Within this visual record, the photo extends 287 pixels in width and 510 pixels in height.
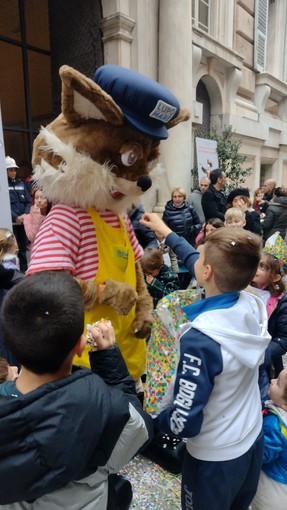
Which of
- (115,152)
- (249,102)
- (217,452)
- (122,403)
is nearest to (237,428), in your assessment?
(217,452)

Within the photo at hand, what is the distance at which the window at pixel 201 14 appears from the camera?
766cm

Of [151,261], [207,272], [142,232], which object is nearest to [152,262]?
[151,261]

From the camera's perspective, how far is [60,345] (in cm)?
92

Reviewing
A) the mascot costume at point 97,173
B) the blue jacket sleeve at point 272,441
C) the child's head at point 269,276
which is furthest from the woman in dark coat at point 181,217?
the blue jacket sleeve at point 272,441

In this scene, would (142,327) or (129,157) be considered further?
(142,327)

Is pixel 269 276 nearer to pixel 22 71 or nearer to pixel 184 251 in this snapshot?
pixel 184 251

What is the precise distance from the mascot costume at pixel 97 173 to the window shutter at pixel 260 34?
1012cm

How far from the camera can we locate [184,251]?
6.09 feet

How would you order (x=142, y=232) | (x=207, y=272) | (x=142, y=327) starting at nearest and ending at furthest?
(x=207, y=272) → (x=142, y=327) → (x=142, y=232)

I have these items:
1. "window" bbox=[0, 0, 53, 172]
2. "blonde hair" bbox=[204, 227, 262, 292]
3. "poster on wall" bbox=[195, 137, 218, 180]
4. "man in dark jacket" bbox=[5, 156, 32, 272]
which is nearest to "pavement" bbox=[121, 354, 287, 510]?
"blonde hair" bbox=[204, 227, 262, 292]

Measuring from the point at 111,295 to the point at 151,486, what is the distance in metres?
1.18

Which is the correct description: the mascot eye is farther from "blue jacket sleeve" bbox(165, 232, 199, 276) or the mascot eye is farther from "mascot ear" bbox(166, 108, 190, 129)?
"blue jacket sleeve" bbox(165, 232, 199, 276)

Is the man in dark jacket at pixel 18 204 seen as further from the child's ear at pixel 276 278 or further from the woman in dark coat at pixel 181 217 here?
the child's ear at pixel 276 278

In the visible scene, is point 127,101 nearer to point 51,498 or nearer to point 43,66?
point 51,498
